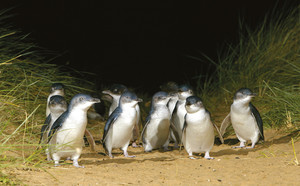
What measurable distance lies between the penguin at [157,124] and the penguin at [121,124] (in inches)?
19.0

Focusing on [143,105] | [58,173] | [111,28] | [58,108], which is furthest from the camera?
[111,28]

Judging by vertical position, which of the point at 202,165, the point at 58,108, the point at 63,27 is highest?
the point at 63,27

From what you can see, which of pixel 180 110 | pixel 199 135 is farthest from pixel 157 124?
pixel 199 135

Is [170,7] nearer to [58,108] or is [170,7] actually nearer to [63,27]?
[63,27]

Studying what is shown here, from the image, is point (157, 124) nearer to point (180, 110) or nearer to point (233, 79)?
point (180, 110)

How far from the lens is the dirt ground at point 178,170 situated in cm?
379

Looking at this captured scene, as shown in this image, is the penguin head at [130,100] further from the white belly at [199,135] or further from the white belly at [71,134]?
the white belly at [71,134]

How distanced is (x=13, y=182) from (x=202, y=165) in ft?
6.96

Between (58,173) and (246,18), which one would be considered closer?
(58,173)

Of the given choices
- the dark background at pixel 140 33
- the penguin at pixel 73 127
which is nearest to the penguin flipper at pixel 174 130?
the penguin at pixel 73 127

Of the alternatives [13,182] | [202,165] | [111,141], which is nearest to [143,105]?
[111,141]

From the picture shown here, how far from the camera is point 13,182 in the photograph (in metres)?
3.42

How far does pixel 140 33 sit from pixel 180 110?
7.53 m

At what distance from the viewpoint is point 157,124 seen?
238 inches
